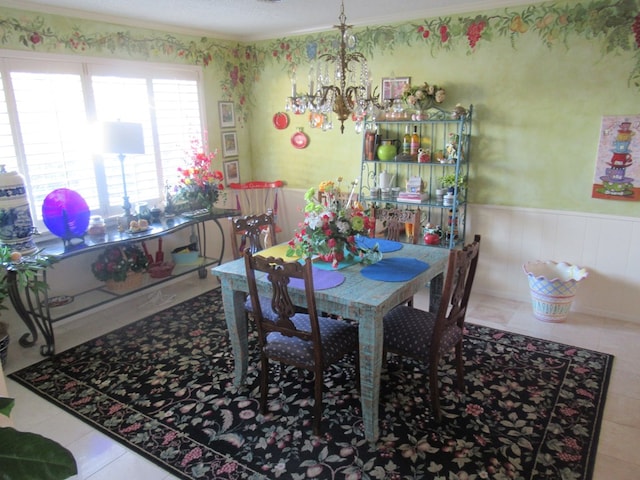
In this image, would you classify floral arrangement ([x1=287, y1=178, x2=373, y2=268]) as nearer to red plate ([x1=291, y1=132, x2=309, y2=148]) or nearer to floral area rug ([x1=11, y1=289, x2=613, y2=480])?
floral area rug ([x1=11, y1=289, x2=613, y2=480])

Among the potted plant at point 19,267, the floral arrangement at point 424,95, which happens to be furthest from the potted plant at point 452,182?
the potted plant at point 19,267

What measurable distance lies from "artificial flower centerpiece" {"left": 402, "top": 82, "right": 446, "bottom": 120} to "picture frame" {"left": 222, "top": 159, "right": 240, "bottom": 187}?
2.13 meters

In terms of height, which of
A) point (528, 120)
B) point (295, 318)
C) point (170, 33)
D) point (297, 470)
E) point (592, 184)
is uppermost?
point (170, 33)

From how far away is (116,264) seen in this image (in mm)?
3844

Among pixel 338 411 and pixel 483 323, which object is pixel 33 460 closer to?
pixel 338 411

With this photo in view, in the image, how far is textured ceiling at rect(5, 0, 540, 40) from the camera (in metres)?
3.44

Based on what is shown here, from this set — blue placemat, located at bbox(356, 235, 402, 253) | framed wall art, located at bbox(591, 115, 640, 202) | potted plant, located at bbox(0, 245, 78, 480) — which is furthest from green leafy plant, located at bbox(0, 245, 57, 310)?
framed wall art, located at bbox(591, 115, 640, 202)

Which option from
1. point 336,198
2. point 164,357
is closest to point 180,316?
point 164,357

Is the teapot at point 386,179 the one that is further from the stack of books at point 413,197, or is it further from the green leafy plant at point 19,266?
the green leafy plant at point 19,266

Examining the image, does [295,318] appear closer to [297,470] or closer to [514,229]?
[297,470]

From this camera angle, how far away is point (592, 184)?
3.60 meters

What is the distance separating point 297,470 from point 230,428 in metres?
0.49

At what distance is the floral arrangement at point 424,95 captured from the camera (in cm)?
393

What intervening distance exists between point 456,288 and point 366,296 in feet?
1.70
